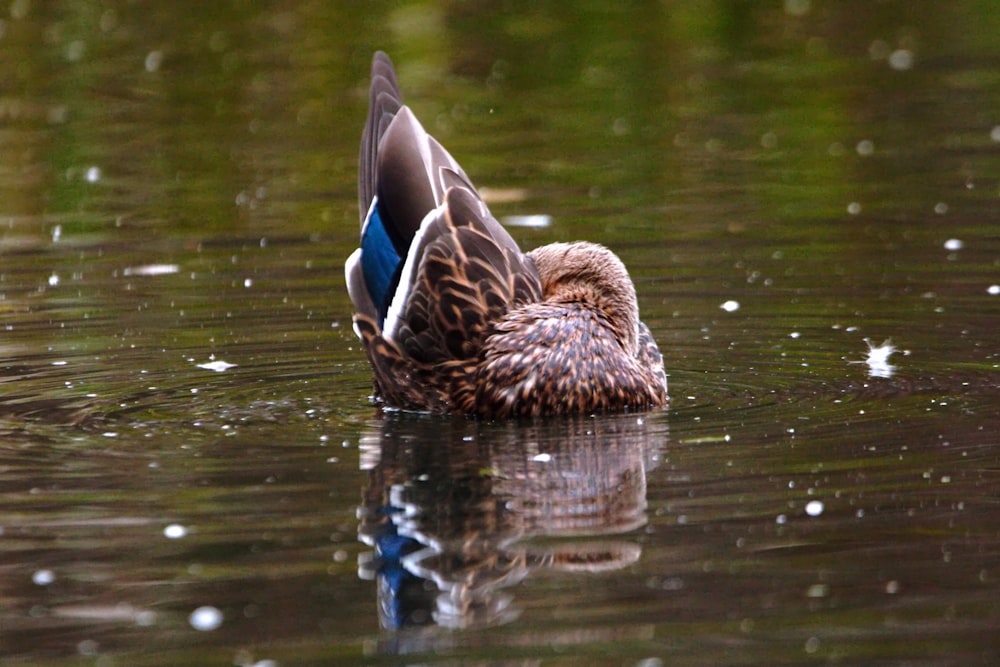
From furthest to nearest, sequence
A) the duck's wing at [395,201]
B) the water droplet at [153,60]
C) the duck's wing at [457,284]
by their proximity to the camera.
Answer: the water droplet at [153,60] → the duck's wing at [395,201] → the duck's wing at [457,284]

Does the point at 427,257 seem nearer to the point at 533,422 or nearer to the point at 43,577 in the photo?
the point at 533,422

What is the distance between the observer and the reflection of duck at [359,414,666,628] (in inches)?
219

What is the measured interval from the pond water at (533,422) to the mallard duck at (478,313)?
20 cm

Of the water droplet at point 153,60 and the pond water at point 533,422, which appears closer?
the pond water at point 533,422

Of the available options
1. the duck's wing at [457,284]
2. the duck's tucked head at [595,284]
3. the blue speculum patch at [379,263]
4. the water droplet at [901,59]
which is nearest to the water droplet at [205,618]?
the duck's wing at [457,284]

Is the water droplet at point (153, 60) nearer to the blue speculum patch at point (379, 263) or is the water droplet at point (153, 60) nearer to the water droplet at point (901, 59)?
the water droplet at point (901, 59)

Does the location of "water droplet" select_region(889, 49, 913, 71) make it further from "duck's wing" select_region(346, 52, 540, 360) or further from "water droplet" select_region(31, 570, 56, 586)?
"water droplet" select_region(31, 570, 56, 586)

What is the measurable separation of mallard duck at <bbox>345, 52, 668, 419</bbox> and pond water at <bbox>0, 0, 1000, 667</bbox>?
0.66 feet

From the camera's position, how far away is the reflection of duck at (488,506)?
219 inches

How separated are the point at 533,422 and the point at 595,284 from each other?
84 cm

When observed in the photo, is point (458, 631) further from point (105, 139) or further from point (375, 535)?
point (105, 139)

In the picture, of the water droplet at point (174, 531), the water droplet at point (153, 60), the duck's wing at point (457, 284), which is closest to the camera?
the water droplet at point (174, 531)

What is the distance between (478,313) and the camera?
8000 millimetres

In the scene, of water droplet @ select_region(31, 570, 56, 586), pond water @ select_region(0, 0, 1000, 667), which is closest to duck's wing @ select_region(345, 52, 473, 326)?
pond water @ select_region(0, 0, 1000, 667)
